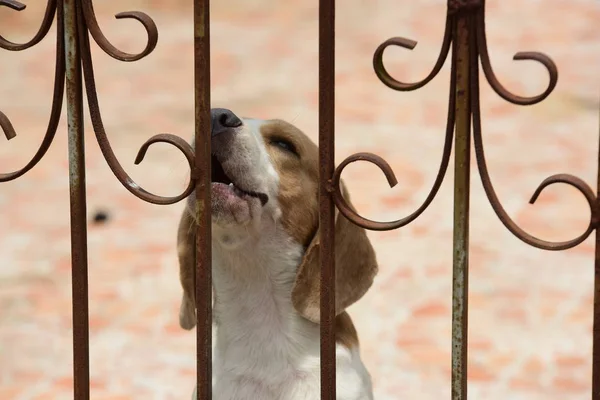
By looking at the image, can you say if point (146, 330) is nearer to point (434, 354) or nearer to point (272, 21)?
point (434, 354)

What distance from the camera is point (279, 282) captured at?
3.44m

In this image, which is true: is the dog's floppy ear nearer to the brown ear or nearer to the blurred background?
the brown ear

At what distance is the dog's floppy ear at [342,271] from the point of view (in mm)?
3326

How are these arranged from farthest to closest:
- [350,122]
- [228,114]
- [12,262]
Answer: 1. [350,122]
2. [12,262]
3. [228,114]

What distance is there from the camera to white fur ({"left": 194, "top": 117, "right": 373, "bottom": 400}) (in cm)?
328

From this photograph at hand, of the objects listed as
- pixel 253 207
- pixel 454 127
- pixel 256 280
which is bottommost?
pixel 256 280

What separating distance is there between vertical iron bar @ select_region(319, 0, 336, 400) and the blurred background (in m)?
2.74

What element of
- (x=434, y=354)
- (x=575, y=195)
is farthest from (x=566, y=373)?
(x=575, y=195)

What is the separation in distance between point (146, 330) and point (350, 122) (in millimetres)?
3679

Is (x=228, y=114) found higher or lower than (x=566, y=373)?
higher

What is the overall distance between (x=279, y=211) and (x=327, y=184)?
1257mm

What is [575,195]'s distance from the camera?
24.5ft

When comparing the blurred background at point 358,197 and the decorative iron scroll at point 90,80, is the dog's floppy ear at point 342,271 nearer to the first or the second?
the decorative iron scroll at point 90,80

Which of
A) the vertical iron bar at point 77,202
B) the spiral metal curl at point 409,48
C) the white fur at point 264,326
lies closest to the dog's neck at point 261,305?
the white fur at point 264,326
